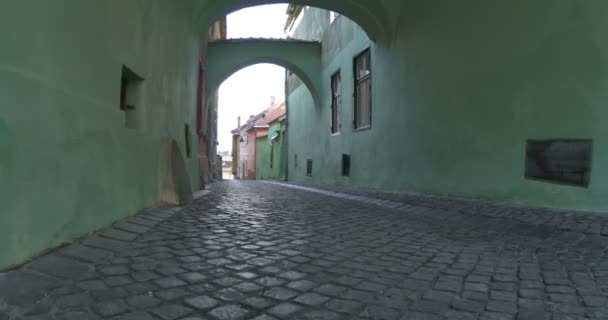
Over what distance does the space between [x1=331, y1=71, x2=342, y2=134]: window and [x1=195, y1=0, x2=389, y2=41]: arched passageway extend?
3.71 m

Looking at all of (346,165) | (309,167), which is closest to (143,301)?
(346,165)

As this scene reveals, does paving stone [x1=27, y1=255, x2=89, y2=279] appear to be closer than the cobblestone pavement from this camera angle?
No

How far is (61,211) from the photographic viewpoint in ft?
7.66

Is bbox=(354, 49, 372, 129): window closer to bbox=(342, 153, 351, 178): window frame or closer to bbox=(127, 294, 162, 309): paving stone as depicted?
bbox=(342, 153, 351, 178): window frame

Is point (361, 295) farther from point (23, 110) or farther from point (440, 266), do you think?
point (23, 110)

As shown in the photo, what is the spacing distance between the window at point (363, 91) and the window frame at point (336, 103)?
4.78ft

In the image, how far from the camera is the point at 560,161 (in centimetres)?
422

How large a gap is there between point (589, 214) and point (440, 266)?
7.45ft

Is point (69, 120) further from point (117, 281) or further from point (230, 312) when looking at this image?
point (230, 312)

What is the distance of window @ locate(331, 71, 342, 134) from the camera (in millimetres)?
12258

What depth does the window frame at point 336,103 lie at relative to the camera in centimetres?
1207

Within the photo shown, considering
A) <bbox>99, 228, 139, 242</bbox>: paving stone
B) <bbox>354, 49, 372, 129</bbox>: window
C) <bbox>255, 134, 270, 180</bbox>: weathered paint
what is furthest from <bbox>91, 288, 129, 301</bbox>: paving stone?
<bbox>255, 134, 270, 180</bbox>: weathered paint

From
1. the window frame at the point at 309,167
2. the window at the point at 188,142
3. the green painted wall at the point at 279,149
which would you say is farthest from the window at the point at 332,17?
the green painted wall at the point at 279,149

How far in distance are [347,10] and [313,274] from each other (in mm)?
7275
